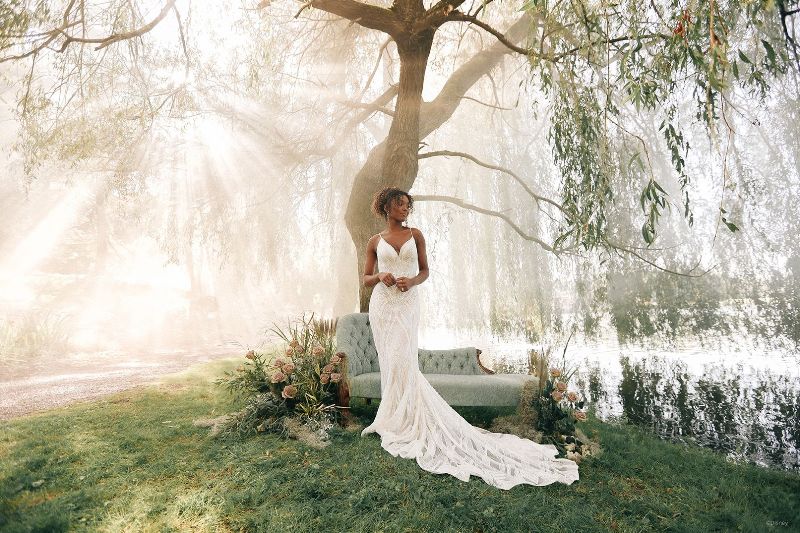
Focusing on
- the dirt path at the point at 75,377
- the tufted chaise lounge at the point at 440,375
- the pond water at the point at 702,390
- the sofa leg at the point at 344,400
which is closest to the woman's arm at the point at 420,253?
the tufted chaise lounge at the point at 440,375

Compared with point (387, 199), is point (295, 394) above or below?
below

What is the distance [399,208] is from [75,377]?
6.62 metres

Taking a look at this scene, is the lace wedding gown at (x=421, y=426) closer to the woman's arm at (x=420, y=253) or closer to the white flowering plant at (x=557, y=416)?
the woman's arm at (x=420, y=253)

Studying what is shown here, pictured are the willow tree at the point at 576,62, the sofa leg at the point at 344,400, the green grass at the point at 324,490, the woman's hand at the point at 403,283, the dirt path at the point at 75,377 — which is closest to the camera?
the green grass at the point at 324,490

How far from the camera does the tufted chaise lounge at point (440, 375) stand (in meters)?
4.09

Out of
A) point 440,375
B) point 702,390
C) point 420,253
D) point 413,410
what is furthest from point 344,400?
point 702,390

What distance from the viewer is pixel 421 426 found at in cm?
354

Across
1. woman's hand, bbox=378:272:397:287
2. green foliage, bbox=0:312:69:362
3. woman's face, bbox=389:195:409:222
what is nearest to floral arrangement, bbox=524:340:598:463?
woman's hand, bbox=378:272:397:287

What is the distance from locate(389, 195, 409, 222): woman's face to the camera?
12.9 feet

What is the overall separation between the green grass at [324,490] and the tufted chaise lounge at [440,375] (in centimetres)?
56

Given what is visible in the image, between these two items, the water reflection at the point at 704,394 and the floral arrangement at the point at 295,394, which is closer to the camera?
the floral arrangement at the point at 295,394

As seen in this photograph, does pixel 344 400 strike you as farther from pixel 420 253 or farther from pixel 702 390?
pixel 702 390

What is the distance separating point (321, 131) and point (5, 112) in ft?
52.7

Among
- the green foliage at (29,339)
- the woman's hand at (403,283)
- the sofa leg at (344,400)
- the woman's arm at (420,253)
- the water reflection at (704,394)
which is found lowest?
the water reflection at (704,394)
